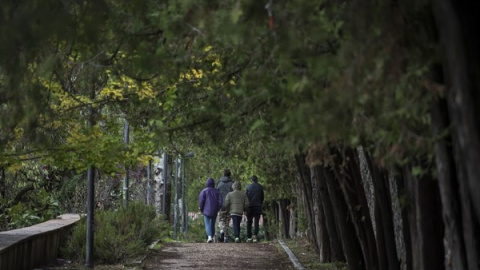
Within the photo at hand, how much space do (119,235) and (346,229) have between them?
18.0ft

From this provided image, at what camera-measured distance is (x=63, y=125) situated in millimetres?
16156

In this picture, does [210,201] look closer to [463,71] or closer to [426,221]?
[426,221]

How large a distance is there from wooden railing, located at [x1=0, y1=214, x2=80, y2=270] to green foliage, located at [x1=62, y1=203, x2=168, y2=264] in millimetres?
355

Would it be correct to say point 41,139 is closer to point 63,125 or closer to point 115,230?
point 63,125

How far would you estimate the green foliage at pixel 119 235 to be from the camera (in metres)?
19.0

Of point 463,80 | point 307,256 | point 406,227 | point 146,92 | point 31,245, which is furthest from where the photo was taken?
point 307,256

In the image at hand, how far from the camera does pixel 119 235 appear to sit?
20.2 metres

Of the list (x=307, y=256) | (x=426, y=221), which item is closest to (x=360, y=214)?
(x=426, y=221)

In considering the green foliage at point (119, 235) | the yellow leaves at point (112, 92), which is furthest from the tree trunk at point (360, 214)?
the green foliage at point (119, 235)

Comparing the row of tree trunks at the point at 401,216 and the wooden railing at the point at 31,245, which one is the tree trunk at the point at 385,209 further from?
the wooden railing at the point at 31,245

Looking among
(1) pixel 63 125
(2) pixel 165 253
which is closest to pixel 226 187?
(2) pixel 165 253

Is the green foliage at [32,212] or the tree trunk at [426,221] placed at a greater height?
the green foliage at [32,212]

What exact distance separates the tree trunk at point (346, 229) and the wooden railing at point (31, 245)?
4.71 metres

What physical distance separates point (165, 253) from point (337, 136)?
609 inches
